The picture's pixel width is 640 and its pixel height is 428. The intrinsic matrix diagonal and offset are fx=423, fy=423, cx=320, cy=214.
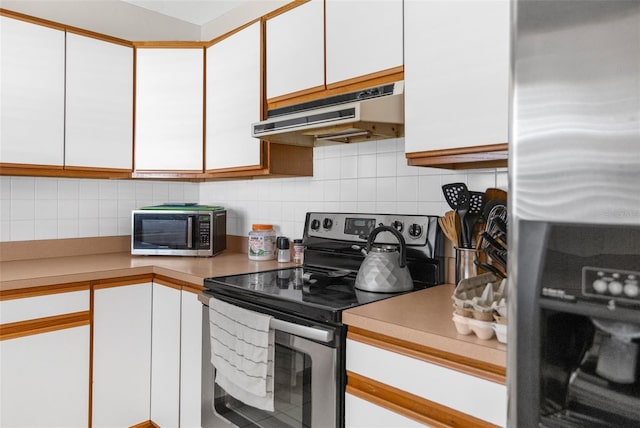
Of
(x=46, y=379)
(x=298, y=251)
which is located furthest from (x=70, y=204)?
(x=298, y=251)

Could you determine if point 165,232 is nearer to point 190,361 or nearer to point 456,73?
point 190,361

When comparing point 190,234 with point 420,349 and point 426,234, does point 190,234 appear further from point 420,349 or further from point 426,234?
point 420,349

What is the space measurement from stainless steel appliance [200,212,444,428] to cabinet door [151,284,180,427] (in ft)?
0.86

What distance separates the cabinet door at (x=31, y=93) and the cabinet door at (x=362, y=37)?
141 cm

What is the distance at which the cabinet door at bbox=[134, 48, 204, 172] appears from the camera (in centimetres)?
243

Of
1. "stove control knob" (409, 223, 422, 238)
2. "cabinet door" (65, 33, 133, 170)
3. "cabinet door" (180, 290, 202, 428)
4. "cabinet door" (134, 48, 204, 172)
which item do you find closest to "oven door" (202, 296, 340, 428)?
"cabinet door" (180, 290, 202, 428)

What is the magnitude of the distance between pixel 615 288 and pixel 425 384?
0.71 metres

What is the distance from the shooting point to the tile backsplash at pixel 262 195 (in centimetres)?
184

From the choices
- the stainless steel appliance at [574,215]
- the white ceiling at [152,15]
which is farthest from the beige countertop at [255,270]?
the white ceiling at [152,15]

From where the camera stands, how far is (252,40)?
2.16 metres

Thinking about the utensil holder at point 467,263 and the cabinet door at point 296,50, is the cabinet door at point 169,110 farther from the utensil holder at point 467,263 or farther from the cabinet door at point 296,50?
the utensil holder at point 467,263

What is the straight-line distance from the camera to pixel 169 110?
2443 millimetres

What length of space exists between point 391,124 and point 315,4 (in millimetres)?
678

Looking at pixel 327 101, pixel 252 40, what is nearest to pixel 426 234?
pixel 327 101
